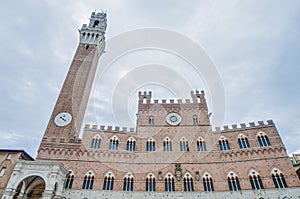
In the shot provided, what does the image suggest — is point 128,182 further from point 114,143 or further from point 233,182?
point 233,182

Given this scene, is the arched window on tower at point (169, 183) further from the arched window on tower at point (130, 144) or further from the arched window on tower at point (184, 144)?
the arched window on tower at point (130, 144)

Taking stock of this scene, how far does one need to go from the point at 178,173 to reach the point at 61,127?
1634 centimetres

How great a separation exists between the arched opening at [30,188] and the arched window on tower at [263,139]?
2584 cm

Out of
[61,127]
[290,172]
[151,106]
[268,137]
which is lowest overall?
[290,172]

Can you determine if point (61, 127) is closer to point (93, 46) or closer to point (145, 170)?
point (145, 170)

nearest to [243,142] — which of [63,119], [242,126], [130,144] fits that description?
[242,126]

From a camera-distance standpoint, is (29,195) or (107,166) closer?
(29,195)

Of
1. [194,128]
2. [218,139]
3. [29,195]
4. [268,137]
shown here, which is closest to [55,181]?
[29,195]

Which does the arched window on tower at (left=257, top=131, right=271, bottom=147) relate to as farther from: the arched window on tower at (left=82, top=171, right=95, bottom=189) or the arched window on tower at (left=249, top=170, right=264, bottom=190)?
the arched window on tower at (left=82, top=171, right=95, bottom=189)

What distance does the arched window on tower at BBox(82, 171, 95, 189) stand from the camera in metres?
20.7

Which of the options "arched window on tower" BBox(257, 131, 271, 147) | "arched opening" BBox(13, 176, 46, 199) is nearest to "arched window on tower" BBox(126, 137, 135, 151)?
"arched opening" BBox(13, 176, 46, 199)

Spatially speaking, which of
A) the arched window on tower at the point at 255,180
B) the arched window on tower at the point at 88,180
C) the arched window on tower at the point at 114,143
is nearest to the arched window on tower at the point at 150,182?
the arched window on tower at the point at 114,143

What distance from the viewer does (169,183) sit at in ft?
69.4

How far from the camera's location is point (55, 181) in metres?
18.2
